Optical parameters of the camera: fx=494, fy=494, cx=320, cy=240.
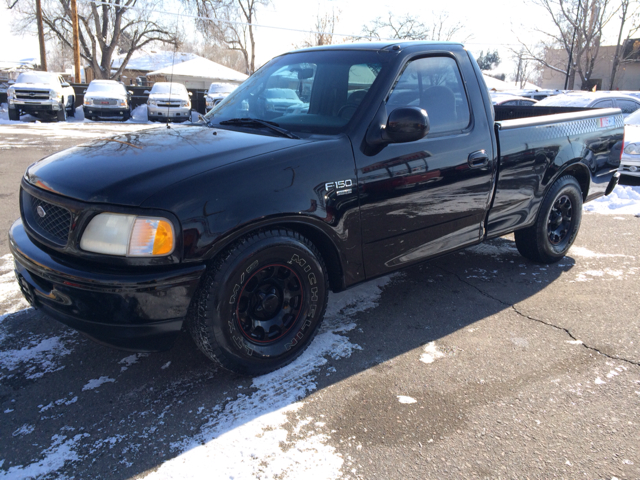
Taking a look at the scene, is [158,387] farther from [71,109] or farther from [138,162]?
[71,109]

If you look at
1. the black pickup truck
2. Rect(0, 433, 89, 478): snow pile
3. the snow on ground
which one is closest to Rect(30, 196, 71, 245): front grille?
the black pickup truck

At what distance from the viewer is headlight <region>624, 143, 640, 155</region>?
340 inches

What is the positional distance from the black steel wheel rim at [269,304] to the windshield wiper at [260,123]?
2.84 feet

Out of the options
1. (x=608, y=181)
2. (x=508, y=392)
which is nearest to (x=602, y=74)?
(x=608, y=181)

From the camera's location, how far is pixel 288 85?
3.64 meters

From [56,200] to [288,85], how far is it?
183 centimetres

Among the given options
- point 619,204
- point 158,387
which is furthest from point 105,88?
point 158,387

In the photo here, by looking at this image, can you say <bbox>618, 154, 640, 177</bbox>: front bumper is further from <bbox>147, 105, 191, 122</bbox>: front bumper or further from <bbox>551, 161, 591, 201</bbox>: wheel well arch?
<bbox>147, 105, 191, 122</bbox>: front bumper

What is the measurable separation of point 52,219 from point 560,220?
4.20 m

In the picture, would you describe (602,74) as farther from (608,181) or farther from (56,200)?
(56,200)

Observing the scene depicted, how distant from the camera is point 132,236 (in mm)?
2311

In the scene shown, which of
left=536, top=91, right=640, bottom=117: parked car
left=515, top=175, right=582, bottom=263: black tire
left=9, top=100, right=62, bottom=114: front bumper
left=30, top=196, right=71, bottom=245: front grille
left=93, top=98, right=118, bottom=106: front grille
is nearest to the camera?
left=30, top=196, right=71, bottom=245: front grille

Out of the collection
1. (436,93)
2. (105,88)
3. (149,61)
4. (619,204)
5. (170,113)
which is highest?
(149,61)

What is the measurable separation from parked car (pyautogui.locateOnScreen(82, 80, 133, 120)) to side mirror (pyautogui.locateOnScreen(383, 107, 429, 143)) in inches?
809
